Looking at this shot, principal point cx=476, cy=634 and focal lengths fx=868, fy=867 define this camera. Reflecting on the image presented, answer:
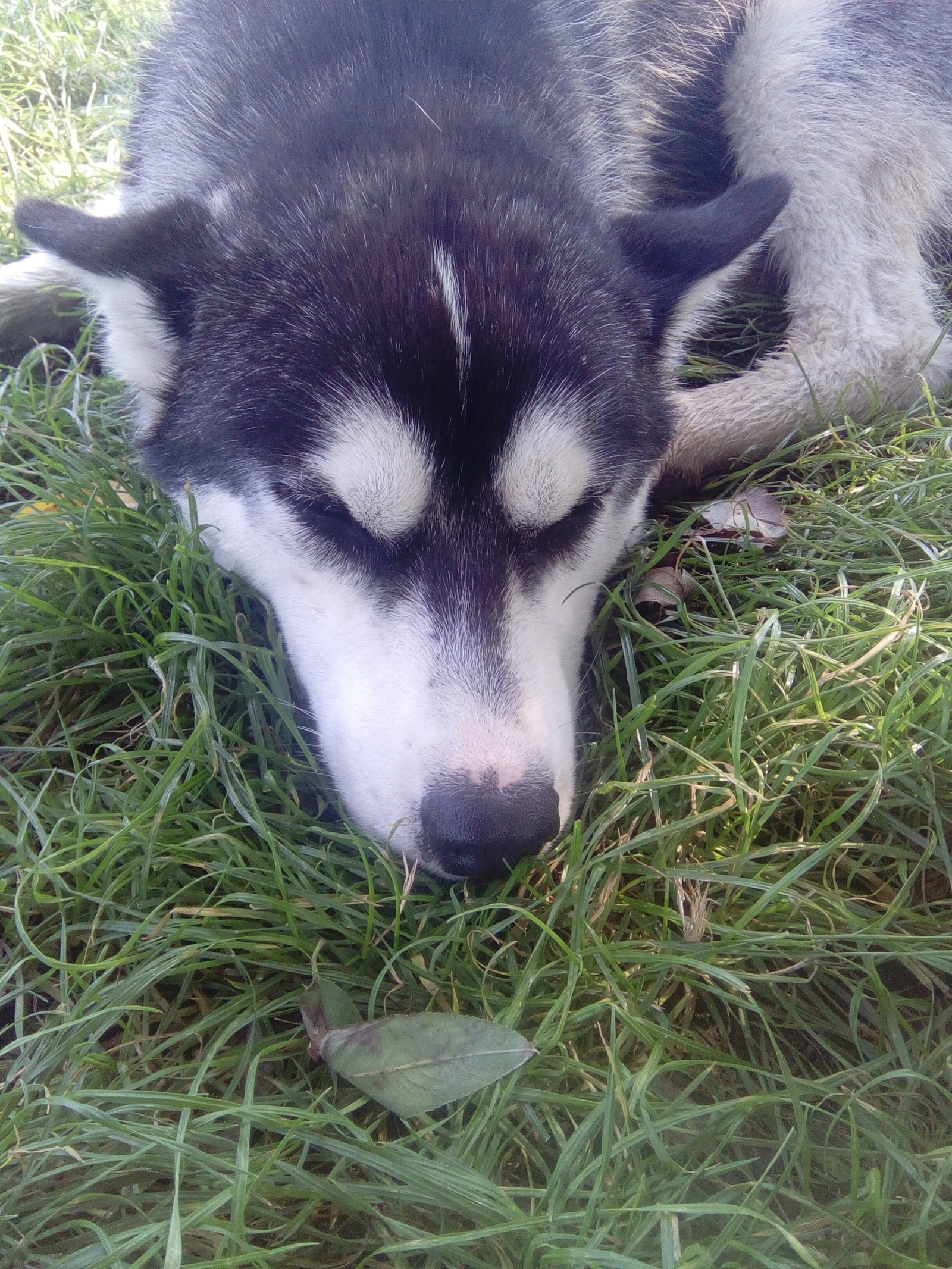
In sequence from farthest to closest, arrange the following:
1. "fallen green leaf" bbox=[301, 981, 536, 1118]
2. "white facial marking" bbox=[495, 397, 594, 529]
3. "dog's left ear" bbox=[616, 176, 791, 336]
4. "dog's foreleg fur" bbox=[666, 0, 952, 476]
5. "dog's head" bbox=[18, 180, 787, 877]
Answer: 1. "dog's foreleg fur" bbox=[666, 0, 952, 476]
2. "dog's left ear" bbox=[616, 176, 791, 336]
3. "white facial marking" bbox=[495, 397, 594, 529]
4. "dog's head" bbox=[18, 180, 787, 877]
5. "fallen green leaf" bbox=[301, 981, 536, 1118]

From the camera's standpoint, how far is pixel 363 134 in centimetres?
190

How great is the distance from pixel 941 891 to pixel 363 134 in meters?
1.98

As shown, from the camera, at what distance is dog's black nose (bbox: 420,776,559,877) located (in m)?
1.46

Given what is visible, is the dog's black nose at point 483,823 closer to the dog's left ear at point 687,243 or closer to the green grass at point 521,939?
the green grass at point 521,939

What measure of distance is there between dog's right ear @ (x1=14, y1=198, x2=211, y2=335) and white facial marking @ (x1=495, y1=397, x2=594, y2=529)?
752 millimetres

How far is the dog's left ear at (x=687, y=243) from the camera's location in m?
2.04

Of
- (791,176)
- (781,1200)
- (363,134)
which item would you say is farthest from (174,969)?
(791,176)

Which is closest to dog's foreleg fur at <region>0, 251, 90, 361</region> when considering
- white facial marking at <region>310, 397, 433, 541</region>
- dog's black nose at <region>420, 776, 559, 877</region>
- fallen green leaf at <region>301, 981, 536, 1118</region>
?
white facial marking at <region>310, 397, 433, 541</region>

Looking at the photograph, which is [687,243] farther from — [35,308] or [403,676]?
[35,308]

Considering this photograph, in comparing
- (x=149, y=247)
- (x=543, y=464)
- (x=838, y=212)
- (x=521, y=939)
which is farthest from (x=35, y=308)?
(x=838, y=212)

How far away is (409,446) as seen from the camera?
1627mm

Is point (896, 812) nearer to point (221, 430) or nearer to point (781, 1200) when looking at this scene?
point (781, 1200)

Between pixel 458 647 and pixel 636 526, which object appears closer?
pixel 458 647

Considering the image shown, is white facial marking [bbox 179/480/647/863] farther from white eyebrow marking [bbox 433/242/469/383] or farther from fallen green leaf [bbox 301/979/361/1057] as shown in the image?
white eyebrow marking [bbox 433/242/469/383]
